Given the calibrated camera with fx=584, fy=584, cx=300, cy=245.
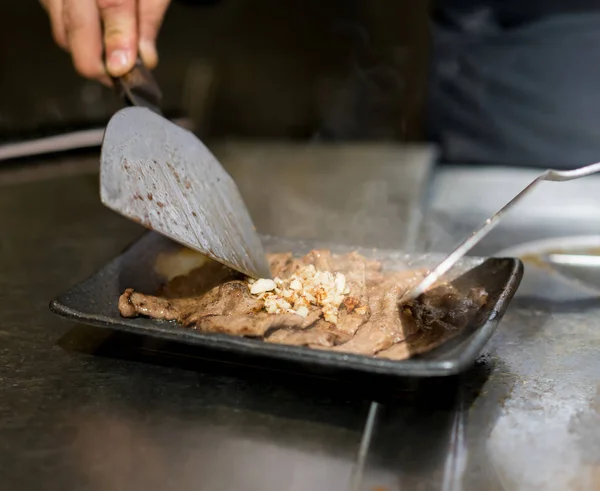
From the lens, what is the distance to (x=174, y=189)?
5.14 feet

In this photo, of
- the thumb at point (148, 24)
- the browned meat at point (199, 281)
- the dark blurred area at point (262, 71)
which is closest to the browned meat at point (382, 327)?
the browned meat at point (199, 281)

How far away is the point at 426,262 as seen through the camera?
1.71 m

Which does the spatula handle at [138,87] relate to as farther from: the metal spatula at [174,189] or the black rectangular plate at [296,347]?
the black rectangular plate at [296,347]

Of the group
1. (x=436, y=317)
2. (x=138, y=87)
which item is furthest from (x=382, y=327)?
(x=138, y=87)

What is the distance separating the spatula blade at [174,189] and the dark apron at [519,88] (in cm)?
155

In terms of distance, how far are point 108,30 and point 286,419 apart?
1464 millimetres

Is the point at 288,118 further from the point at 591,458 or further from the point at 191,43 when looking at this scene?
the point at 591,458

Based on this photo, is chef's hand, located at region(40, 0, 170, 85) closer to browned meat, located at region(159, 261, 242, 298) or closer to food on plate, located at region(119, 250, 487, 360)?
browned meat, located at region(159, 261, 242, 298)

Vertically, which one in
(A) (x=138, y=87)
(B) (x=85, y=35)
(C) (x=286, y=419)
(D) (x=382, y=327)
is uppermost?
(B) (x=85, y=35)

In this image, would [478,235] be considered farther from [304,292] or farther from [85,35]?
[85,35]

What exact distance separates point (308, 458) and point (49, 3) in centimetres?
190

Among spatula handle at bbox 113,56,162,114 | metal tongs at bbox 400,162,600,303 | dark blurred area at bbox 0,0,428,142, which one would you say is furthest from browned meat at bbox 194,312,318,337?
dark blurred area at bbox 0,0,428,142

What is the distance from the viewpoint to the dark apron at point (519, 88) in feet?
8.59

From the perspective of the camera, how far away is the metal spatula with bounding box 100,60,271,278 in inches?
54.5
